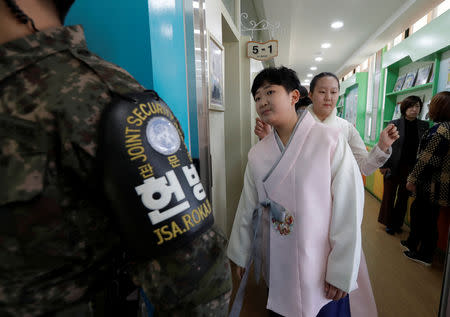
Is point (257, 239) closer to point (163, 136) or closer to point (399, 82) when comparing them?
point (163, 136)

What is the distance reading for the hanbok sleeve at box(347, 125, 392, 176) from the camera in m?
1.52

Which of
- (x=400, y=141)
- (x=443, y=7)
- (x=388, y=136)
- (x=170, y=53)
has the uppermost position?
(x=443, y=7)

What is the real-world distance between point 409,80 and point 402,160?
1.91 m

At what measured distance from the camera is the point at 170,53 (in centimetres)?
80

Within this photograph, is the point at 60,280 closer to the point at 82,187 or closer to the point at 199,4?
the point at 82,187

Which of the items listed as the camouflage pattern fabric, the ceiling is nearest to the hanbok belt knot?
the camouflage pattern fabric

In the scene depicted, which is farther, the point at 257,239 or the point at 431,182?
the point at 431,182

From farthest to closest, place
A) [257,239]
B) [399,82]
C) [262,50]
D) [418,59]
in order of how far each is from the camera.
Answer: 1. [399,82]
2. [418,59]
3. [262,50]
4. [257,239]

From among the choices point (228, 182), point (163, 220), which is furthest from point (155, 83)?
point (228, 182)

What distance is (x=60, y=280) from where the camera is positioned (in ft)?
1.24

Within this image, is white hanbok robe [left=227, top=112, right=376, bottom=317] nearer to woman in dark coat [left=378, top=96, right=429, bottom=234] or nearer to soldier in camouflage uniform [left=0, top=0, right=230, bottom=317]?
soldier in camouflage uniform [left=0, top=0, right=230, bottom=317]

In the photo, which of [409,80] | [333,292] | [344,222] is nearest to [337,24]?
[409,80]

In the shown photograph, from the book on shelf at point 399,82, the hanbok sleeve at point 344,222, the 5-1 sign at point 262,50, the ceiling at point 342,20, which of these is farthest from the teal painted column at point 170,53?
the book on shelf at point 399,82

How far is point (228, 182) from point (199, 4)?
5.95 feet
